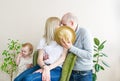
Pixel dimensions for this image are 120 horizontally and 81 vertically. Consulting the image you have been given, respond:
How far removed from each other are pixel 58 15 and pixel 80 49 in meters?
1.22

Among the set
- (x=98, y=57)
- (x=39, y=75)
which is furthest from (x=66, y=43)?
(x=98, y=57)

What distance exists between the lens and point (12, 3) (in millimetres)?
3145

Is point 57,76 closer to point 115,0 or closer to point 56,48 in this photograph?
point 56,48

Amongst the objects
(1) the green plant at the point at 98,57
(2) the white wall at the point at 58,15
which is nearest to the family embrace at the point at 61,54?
(1) the green plant at the point at 98,57

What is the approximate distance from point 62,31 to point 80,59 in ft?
1.01

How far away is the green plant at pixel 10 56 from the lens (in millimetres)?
3029

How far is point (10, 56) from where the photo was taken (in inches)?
123

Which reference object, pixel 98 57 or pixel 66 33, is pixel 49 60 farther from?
pixel 98 57

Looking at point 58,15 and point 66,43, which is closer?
point 66,43

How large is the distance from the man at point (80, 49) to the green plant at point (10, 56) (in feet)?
3.83

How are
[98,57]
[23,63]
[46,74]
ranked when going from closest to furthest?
[46,74], [23,63], [98,57]

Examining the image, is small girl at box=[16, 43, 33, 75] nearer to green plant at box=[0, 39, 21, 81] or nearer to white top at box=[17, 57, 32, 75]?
white top at box=[17, 57, 32, 75]

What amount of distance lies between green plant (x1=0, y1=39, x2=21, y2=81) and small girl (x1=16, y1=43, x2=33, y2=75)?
16cm

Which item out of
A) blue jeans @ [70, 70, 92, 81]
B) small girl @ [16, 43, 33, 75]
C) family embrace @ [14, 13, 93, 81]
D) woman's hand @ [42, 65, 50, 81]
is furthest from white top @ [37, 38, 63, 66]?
small girl @ [16, 43, 33, 75]
